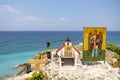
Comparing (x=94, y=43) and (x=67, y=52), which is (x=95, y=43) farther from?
(x=67, y=52)

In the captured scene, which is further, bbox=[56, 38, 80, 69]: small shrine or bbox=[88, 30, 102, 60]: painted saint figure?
bbox=[88, 30, 102, 60]: painted saint figure

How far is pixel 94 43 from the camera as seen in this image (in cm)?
1647

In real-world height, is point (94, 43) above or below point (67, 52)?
above

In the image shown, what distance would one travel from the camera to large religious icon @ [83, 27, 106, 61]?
16312mm

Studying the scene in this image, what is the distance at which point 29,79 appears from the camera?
54.4 feet

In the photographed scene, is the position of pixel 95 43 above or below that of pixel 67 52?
above

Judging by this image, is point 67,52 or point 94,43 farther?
point 94,43

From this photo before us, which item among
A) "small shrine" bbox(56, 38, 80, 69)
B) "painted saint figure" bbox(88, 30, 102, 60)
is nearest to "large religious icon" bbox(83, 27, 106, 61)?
"painted saint figure" bbox(88, 30, 102, 60)

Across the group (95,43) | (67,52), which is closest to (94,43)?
(95,43)

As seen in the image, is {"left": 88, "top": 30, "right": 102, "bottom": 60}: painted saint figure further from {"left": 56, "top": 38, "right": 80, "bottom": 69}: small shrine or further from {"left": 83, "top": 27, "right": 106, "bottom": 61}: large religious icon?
{"left": 56, "top": 38, "right": 80, "bottom": 69}: small shrine

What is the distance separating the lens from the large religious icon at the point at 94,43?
53.5ft

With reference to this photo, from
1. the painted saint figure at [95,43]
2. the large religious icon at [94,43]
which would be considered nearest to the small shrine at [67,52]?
the large religious icon at [94,43]

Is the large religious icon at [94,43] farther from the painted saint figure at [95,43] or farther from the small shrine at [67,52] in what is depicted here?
the small shrine at [67,52]

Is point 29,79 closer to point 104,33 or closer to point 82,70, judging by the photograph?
point 82,70
